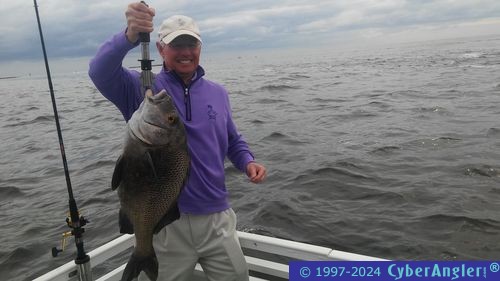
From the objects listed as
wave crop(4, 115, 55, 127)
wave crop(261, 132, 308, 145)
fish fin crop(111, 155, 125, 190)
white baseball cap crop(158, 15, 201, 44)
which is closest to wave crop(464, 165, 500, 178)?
wave crop(261, 132, 308, 145)

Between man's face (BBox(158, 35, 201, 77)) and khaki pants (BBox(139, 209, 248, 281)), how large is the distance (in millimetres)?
1242

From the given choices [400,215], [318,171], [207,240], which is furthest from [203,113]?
[318,171]

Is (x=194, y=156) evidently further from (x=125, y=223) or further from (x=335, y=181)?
(x=335, y=181)

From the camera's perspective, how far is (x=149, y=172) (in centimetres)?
280

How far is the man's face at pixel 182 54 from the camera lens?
3.45 metres

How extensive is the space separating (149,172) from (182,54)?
116 centimetres

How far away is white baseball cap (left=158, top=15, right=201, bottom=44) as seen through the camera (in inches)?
133

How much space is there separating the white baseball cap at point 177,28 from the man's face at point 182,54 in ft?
0.15

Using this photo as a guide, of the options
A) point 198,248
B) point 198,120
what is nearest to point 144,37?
point 198,120

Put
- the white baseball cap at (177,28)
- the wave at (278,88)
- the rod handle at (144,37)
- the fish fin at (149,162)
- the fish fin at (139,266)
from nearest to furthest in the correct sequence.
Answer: the fish fin at (149,162) → the rod handle at (144,37) → the fish fin at (139,266) → the white baseball cap at (177,28) → the wave at (278,88)

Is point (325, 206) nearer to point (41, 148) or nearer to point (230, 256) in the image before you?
point (230, 256)

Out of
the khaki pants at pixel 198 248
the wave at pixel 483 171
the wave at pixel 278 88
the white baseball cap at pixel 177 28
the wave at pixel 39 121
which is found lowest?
the wave at pixel 39 121

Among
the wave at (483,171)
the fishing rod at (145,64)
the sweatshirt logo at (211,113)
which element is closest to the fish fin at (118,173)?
the fishing rod at (145,64)

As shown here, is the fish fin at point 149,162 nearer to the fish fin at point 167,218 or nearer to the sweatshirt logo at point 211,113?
the fish fin at point 167,218
